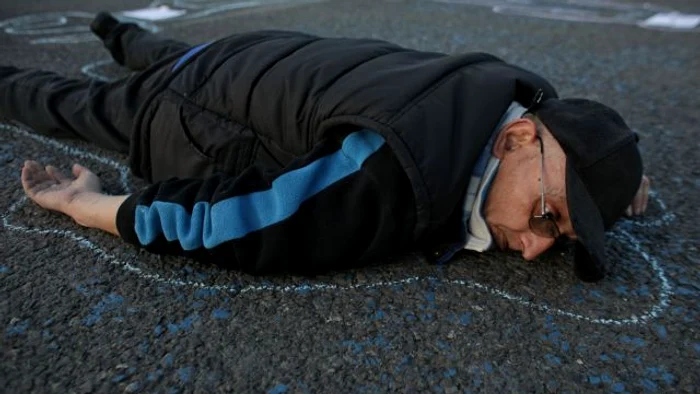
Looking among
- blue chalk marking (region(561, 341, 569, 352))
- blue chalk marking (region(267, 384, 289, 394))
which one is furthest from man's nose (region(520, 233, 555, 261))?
blue chalk marking (region(267, 384, 289, 394))

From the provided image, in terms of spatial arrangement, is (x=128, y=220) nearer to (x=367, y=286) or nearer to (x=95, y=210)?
(x=95, y=210)

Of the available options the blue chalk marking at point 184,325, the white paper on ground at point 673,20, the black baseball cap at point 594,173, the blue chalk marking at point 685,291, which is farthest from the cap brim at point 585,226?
the white paper on ground at point 673,20

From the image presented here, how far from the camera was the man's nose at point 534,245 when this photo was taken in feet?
5.17

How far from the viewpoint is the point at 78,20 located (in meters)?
4.00

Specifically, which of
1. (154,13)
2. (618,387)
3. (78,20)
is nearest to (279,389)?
(618,387)

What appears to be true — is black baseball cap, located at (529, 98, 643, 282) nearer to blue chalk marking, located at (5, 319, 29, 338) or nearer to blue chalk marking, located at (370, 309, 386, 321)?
blue chalk marking, located at (370, 309, 386, 321)

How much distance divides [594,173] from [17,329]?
51.4 inches

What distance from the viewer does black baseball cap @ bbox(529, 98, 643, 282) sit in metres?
1.49

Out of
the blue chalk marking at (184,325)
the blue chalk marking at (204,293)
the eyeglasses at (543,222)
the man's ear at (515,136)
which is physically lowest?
the blue chalk marking at (204,293)

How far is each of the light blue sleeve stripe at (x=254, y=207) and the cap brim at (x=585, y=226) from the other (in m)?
0.46

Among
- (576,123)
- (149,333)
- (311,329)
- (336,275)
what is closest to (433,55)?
(576,123)

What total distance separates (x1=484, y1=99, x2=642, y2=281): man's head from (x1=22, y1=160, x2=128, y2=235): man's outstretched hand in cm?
96

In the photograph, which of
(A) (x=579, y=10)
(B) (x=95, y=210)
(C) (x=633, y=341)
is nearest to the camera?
(C) (x=633, y=341)

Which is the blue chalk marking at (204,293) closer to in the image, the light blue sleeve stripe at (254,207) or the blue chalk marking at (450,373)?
the light blue sleeve stripe at (254,207)
